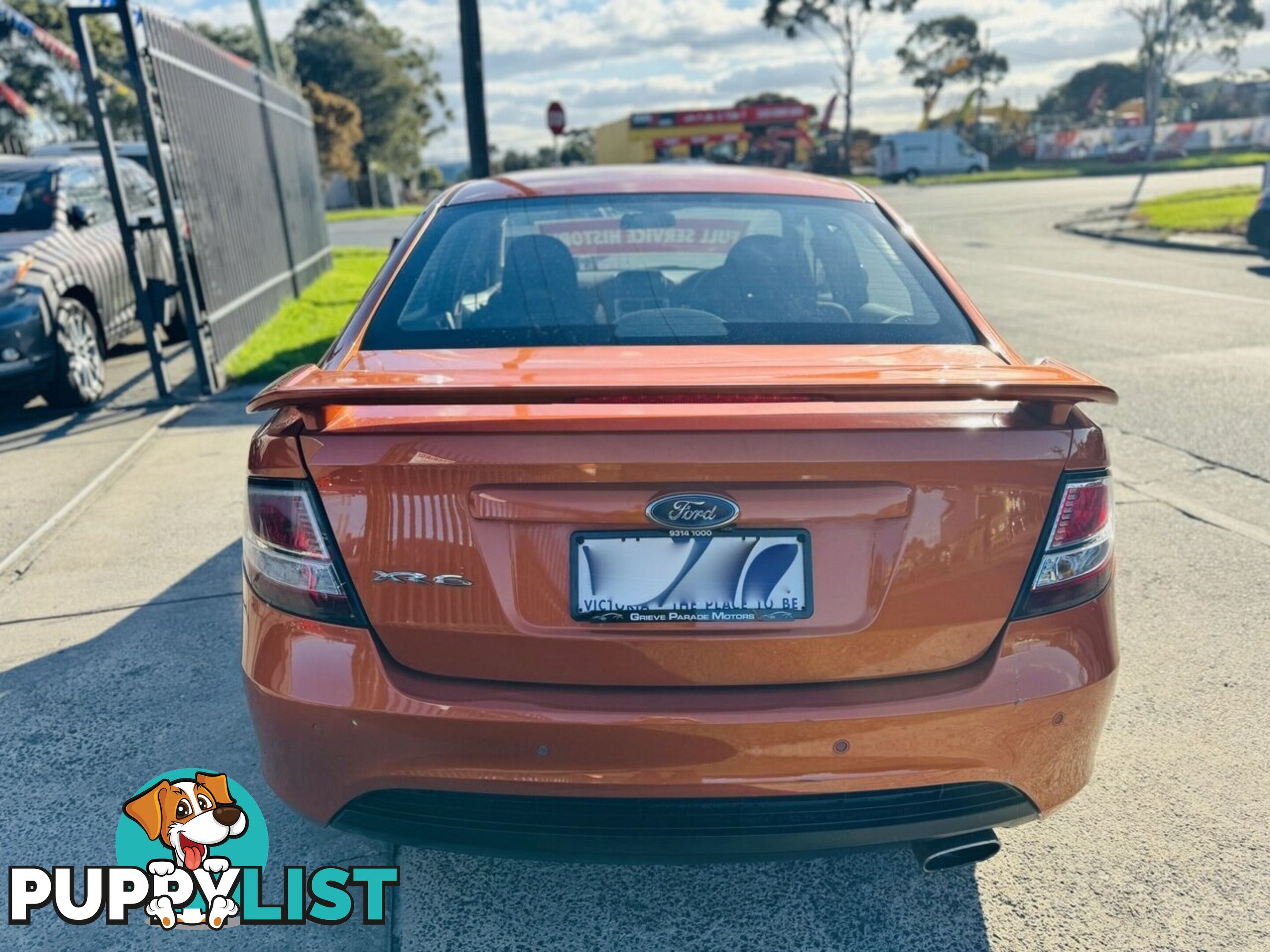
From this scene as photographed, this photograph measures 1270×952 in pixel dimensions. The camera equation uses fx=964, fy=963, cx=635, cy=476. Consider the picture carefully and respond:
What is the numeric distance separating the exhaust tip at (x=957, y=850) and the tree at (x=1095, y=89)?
8588cm

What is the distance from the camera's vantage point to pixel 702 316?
248 centimetres

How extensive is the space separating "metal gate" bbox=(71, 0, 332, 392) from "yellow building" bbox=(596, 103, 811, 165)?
1877 inches

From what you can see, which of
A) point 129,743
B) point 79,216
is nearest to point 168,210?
point 79,216

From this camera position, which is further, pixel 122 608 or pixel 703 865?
pixel 122 608

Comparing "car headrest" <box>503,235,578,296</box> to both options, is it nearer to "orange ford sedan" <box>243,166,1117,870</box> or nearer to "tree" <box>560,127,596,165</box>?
"orange ford sedan" <box>243,166,1117,870</box>

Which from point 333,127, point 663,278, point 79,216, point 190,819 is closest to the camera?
point 190,819

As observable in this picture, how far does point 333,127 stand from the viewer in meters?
44.3

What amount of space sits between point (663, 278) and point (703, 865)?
5.41 feet

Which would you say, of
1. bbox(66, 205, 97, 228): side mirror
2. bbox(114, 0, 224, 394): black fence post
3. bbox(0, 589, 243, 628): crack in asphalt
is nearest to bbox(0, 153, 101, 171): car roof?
bbox(66, 205, 97, 228): side mirror

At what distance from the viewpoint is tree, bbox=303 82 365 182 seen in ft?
145

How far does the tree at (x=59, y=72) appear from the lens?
31.0m

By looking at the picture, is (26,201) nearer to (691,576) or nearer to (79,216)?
(79,216)

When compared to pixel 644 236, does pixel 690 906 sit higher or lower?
lower

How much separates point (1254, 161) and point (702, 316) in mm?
46145
